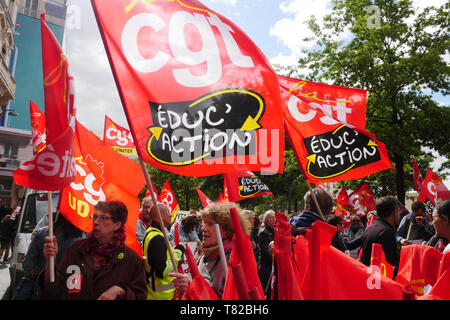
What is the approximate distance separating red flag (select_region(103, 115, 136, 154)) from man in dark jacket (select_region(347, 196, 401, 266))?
304 inches

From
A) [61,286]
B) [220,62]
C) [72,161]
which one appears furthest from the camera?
[220,62]

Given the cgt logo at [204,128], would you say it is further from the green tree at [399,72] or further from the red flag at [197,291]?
the green tree at [399,72]

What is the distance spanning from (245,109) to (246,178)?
6.61 m

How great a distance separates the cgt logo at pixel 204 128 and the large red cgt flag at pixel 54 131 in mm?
690

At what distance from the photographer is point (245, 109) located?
2.83 meters

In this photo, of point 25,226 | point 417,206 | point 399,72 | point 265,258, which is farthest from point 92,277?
point 399,72

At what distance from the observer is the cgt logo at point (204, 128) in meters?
2.48

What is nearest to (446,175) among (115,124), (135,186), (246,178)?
(246,178)

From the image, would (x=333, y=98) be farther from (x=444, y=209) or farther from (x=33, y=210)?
(x=33, y=210)

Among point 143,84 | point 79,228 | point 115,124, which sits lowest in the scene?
point 79,228

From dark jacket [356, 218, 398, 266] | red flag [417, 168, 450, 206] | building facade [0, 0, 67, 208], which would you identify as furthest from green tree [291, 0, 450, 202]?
building facade [0, 0, 67, 208]

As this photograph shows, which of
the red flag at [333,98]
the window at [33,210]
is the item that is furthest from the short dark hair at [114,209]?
the window at [33,210]
